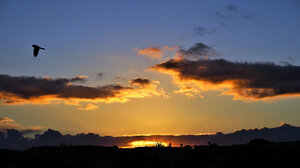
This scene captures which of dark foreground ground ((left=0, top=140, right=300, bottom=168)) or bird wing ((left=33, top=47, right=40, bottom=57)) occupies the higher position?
bird wing ((left=33, top=47, right=40, bottom=57))

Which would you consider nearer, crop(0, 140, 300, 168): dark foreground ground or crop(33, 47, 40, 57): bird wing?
crop(0, 140, 300, 168): dark foreground ground

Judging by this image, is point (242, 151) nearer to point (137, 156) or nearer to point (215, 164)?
point (215, 164)

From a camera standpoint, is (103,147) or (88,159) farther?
(103,147)

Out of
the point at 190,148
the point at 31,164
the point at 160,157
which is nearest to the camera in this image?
the point at 31,164

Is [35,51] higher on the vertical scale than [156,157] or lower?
higher

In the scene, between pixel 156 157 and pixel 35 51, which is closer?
pixel 156 157

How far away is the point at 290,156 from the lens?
46.6m

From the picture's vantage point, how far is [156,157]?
48.0 meters

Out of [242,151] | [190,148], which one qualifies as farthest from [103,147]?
[242,151]

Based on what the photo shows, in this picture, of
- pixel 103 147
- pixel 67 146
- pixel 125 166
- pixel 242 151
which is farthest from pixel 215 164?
pixel 67 146

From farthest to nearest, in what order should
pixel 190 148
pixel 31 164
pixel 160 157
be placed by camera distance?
1. pixel 190 148
2. pixel 160 157
3. pixel 31 164

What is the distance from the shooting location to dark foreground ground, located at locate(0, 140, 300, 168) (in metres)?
45.2

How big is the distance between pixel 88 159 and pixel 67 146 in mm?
5206

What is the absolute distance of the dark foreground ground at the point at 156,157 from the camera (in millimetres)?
45188
